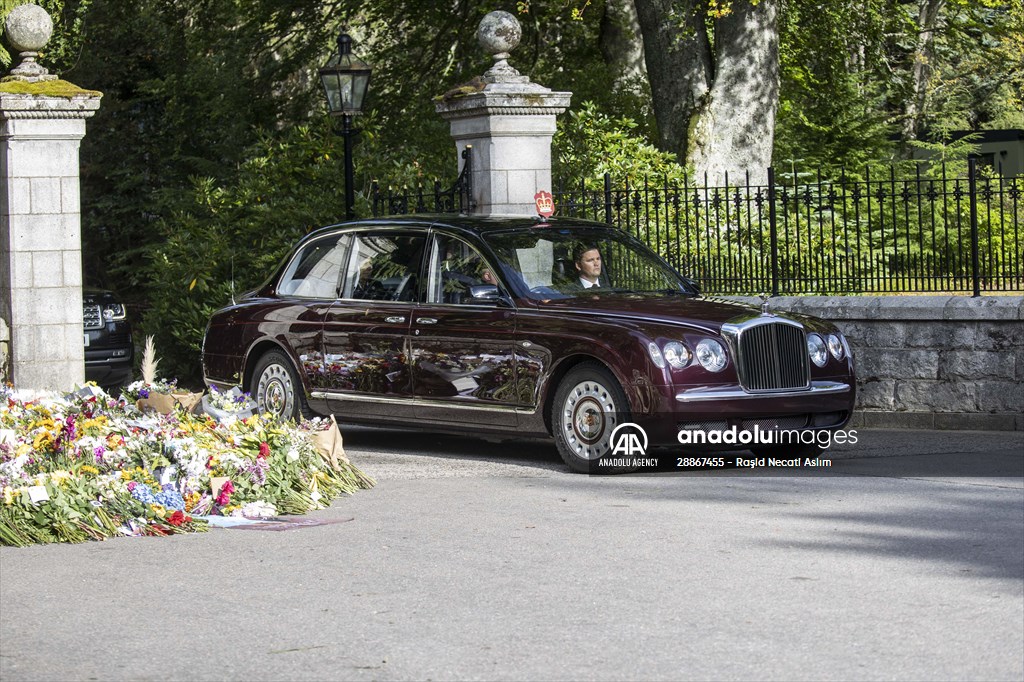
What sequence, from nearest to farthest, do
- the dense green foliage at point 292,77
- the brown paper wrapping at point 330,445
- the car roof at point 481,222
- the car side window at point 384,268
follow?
the brown paper wrapping at point 330,445 < the car roof at point 481,222 < the car side window at point 384,268 < the dense green foliage at point 292,77

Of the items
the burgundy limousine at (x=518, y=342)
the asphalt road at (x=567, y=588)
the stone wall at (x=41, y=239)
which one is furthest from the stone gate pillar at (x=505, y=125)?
the asphalt road at (x=567, y=588)

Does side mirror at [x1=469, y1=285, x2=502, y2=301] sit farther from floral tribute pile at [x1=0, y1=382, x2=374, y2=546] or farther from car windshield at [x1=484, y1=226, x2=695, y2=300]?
floral tribute pile at [x1=0, y1=382, x2=374, y2=546]

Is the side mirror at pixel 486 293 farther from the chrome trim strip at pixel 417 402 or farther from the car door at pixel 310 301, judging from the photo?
the car door at pixel 310 301

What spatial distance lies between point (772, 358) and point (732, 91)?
466 inches

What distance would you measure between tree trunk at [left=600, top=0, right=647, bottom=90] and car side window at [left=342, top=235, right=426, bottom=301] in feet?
53.3

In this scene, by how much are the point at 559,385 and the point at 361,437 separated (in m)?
3.35

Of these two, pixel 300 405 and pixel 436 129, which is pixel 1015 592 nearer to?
pixel 300 405

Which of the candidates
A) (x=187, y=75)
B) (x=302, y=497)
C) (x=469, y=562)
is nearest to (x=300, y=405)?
(x=302, y=497)

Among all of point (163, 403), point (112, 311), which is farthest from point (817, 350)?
point (112, 311)

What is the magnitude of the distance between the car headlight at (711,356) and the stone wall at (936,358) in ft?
13.1

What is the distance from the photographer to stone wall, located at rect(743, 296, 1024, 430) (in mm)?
13875

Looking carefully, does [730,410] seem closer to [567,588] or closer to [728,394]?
[728,394]

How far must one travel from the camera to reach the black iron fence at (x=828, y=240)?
14445mm

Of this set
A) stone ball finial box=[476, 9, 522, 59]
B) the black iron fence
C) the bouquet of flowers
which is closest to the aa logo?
the bouquet of flowers
